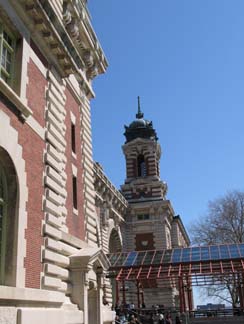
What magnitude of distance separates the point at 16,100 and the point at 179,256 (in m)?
25.8

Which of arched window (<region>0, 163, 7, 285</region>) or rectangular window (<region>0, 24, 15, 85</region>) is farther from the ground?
rectangular window (<region>0, 24, 15, 85</region>)

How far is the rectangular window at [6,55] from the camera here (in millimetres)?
12219

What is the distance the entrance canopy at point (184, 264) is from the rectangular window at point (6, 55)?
70.7 ft

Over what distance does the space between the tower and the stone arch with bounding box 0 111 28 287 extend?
3634cm

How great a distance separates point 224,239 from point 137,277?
19.4 metres

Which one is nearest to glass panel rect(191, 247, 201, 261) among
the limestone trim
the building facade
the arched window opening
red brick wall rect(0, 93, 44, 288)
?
the building facade

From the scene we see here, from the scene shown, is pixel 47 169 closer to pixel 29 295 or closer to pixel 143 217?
pixel 29 295

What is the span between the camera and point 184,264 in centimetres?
3272

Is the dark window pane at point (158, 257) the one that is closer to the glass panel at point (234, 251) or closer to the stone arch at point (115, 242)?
the glass panel at point (234, 251)

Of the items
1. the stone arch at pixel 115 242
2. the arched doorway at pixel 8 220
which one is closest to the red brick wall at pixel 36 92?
the arched doorway at pixel 8 220

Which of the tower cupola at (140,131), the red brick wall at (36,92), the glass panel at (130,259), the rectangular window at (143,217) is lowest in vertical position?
the glass panel at (130,259)

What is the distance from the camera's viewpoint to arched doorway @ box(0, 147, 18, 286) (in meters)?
10.6

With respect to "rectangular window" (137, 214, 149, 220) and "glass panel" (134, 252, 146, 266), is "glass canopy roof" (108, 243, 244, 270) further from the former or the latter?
"rectangular window" (137, 214, 149, 220)

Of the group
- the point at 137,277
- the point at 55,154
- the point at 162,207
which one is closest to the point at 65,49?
the point at 55,154
